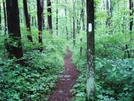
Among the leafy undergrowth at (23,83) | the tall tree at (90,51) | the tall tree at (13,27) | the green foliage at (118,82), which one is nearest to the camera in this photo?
the tall tree at (90,51)

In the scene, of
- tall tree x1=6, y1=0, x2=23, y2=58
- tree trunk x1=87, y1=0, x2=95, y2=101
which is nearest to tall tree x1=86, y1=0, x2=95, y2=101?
tree trunk x1=87, y1=0, x2=95, y2=101

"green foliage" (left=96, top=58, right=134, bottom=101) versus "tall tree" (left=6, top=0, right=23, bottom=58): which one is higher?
"tall tree" (left=6, top=0, right=23, bottom=58)

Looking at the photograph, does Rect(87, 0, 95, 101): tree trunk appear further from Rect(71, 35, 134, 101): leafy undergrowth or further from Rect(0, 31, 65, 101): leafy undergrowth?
Rect(0, 31, 65, 101): leafy undergrowth

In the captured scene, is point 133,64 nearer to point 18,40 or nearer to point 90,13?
point 90,13

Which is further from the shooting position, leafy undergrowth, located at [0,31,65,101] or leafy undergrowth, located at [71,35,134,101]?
leafy undergrowth, located at [0,31,65,101]

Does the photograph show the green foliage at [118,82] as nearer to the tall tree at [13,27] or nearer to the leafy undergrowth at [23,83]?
the leafy undergrowth at [23,83]

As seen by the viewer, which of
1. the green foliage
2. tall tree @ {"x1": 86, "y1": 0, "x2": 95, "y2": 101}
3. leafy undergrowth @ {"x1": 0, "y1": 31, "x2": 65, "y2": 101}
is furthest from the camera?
leafy undergrowth @ {"x1": 0, "y1": 31, "x2": 65, "y2": 101}

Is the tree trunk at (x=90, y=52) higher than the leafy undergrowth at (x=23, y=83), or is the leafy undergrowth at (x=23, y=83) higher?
the tree trunk at (x=90, y=52)

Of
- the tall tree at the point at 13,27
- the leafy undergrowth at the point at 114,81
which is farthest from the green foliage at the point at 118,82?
the tall tree at the point at 13,27

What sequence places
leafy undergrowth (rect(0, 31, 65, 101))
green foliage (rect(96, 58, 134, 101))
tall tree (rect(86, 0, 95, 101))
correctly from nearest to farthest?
tall tree (rect(86, 0, 95, 101)) < green foliage (rect(96, 58, 134, 101)) < leafy undergrowth (rect(0, 31, 65, 101))

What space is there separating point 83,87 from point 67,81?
2.20 meters

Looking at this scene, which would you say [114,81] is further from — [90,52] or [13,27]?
[13,27]

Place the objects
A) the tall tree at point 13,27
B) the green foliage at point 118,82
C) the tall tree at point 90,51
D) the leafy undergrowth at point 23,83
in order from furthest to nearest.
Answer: the tall tree at point 13,27
the leafy undergrowth at point 23,83
the green foliage at point 118,82
the tall tree at point 90,51

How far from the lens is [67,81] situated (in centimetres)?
908
